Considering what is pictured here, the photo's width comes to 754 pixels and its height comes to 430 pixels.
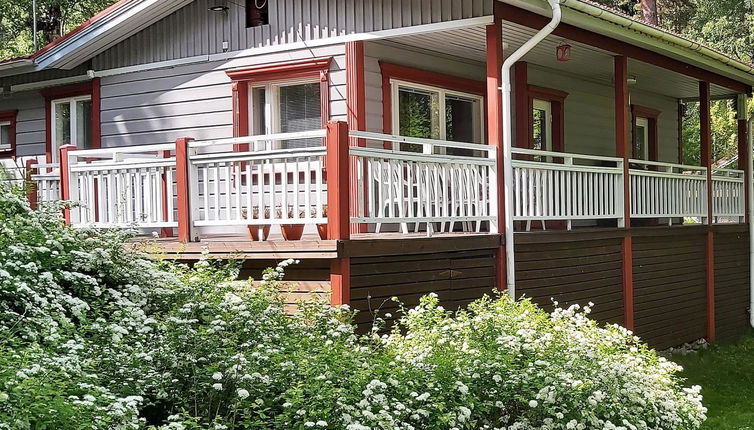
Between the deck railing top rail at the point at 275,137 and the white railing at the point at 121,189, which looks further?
the white railing at the point at 121,189

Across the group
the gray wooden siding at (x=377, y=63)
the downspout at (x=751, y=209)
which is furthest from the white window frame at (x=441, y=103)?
the downspout at (x=751, y=209)

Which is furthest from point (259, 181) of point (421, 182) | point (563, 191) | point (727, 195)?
point (727, 195)

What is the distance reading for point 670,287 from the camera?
14.1 meters

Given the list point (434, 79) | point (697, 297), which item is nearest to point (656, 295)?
point (697, 297)

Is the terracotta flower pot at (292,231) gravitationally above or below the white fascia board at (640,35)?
below

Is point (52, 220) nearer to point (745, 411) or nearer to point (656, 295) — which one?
point (745, 411)

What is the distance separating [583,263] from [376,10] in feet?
13.5

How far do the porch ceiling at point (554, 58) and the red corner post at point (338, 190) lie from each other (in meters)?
3.36

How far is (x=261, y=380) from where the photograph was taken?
18.9ft

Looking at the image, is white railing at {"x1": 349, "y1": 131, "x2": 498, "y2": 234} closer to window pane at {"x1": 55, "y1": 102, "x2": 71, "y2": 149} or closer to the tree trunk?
window pane at {"x1": 55, "y1": 102, "x2": 71, "y2": 149}

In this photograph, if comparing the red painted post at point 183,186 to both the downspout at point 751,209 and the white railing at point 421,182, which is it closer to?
the white railing at point 421,182

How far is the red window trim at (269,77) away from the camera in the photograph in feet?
37.7

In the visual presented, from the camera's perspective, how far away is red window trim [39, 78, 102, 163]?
13703mm

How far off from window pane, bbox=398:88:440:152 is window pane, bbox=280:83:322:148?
1084 millimetres
